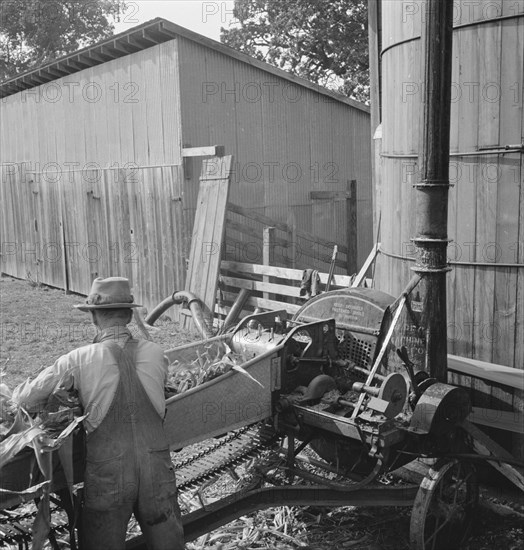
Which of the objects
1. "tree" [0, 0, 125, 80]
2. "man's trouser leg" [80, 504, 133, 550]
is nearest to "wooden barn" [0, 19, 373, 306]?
"man's trouser leg" [80, 504, 133, 550]

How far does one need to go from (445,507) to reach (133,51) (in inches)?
429

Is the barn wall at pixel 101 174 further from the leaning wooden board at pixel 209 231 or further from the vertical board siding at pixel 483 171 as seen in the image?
the vertical board siding at pixel 483 171

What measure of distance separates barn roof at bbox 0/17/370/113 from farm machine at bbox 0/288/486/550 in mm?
7762

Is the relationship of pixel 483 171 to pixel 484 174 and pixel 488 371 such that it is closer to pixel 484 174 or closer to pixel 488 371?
pixel 484 174

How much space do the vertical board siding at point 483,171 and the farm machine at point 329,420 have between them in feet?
3.86

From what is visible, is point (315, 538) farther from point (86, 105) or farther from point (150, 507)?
point (86, 105)

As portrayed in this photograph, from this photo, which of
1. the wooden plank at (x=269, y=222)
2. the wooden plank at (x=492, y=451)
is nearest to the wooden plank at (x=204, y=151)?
the wooden plank at (x=269, y=222)

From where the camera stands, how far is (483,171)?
629 cm

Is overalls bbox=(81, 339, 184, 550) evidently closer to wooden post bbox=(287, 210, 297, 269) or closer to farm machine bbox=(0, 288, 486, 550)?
farm machine bbox=(0, 288, 486, 550)

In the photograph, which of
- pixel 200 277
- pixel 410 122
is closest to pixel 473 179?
pixel 410 122

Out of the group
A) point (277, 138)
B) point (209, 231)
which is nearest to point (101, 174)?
point (277, 138)

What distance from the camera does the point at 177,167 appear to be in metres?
12.5

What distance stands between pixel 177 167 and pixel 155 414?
8.81 m

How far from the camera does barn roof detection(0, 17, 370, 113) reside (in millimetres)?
12130
